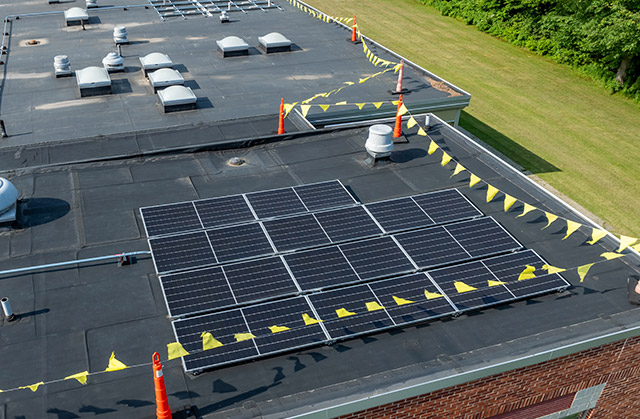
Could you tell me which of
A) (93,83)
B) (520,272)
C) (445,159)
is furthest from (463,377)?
(93,83)

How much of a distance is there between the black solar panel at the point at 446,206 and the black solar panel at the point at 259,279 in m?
4.94

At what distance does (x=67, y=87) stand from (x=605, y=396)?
25.7 m

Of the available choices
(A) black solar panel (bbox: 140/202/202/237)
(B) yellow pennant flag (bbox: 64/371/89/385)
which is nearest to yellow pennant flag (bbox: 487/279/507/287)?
(A) black solar panel (bbox: 140/202/202/237)

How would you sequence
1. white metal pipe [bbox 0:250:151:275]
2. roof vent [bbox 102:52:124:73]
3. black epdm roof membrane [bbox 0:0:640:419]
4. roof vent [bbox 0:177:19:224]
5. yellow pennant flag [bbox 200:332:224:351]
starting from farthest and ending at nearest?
roof vent [bbox 102:52:124:73]
roof vent [bbox 0:177:19:224]
white metal pipe [bbox 0:250:151:275]
black epdm roof membrane [bbox 0:0:640:419]
yellow pennant flag [bbox 200:332:224:351]

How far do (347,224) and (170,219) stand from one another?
4905 millimetres

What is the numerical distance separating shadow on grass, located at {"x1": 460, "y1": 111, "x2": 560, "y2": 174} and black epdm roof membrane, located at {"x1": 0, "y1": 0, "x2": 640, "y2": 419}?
10.6 metres

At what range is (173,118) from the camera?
25.7 metres

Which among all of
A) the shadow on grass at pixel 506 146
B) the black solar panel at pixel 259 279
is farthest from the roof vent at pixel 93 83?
the shadow on grass at pixel 506 146

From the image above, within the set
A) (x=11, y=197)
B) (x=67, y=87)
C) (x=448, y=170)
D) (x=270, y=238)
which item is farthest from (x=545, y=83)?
(x=11, y=197)

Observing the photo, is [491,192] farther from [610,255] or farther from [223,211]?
[223,211]

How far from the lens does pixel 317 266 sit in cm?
1499

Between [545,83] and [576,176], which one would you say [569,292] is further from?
[545,83]

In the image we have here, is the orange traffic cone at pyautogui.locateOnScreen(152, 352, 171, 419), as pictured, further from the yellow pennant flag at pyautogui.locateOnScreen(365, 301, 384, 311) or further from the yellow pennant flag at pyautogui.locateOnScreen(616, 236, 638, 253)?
the yellow pennant flag at pyautogui.locateOnScreen(616, 236, 638, 253)

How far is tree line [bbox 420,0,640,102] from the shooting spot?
137ft
